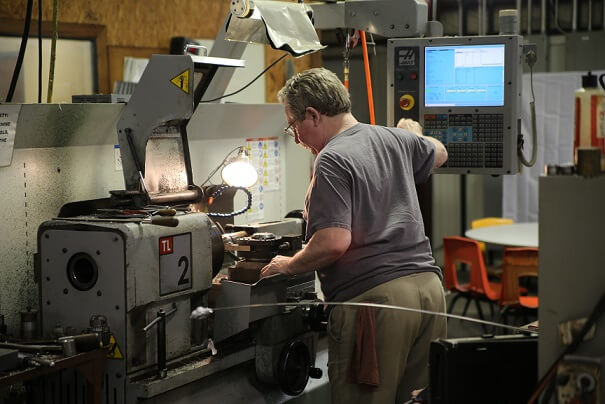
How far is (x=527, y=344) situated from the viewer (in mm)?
1595

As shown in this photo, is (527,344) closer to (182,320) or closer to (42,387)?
(182,320)

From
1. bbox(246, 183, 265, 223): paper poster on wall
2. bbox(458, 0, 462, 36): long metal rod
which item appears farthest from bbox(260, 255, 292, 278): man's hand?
bbox(458, 0, 462, 36): long metal rod

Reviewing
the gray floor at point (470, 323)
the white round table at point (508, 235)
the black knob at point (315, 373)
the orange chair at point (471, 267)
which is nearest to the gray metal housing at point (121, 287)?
the black knob at point (315, 373)

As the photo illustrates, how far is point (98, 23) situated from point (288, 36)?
262 cm

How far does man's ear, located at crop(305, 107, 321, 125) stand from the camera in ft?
7.84

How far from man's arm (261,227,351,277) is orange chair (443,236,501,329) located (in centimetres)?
273

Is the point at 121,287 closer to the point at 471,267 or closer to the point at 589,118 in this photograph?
the point at 589,118

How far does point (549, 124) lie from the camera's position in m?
6.40

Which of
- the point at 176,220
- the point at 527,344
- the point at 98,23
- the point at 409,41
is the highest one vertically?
the point at 98,23

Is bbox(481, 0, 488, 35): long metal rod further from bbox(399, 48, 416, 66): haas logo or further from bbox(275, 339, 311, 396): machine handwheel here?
bbox(275, 339, 311, 396): machine handwheel

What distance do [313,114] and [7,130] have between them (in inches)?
34.0

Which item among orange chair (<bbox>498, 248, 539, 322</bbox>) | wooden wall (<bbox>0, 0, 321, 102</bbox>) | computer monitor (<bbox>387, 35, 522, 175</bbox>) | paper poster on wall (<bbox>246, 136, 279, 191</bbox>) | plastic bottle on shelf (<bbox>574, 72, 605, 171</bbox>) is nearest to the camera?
plastic bottle on shelf (<bbox>574, 72, 605, 171</bbox>)

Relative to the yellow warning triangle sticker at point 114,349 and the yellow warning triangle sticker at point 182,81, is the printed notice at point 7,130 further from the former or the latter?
the yellow warning triangle sticker at point 114,349

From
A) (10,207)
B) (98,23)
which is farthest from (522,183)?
(10,207)
